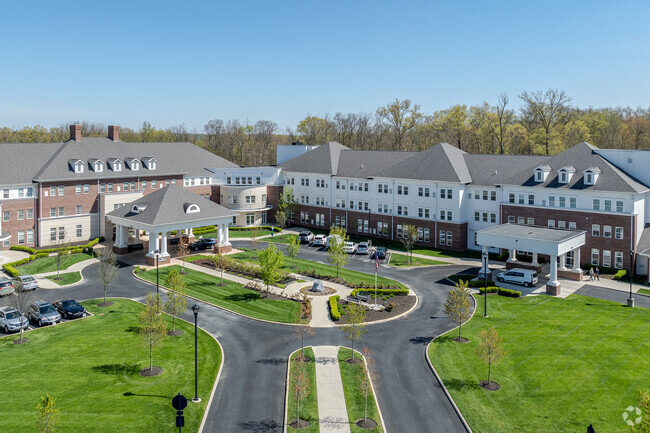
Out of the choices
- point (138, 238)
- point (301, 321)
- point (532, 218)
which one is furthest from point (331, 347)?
point (138, 238)

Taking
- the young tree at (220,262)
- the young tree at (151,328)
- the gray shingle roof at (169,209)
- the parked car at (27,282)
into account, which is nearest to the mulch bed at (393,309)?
the young tree at (151,328)

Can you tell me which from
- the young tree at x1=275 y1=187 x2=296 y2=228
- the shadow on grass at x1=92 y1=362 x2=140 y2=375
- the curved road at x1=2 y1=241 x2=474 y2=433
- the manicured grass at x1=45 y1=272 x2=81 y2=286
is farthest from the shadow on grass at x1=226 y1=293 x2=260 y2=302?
the young tree at x1=275 y1=187 x2=296 y2=228

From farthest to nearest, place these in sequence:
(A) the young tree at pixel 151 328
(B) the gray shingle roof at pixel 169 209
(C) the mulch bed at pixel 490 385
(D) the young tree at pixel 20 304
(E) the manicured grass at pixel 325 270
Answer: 1. (B) the gray shingle roof at pixel 169 209
2. (E) the manicured grass at pixel 325 270
3. (D) the young tree at pixel 20 304
4. (A) the young tree at pixel 151 328
5. (C) the mulch bed at pixel 490 385

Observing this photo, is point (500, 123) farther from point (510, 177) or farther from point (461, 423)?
point (461, 423)

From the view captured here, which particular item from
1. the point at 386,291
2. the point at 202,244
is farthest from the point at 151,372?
the point at 202,244

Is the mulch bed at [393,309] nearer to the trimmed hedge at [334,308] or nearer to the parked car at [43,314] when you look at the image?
the trimmed hedge at [334,308]

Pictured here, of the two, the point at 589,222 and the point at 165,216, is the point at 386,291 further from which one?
the point at 165,216
